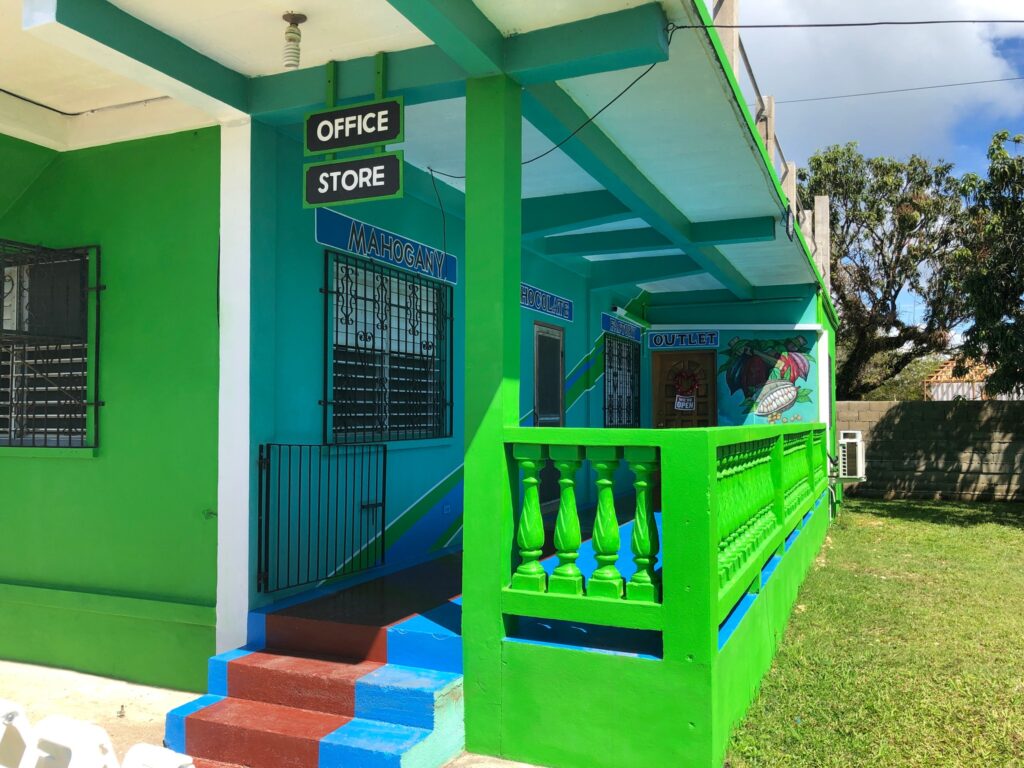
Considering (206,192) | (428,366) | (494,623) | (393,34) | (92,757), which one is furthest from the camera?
(428,366)

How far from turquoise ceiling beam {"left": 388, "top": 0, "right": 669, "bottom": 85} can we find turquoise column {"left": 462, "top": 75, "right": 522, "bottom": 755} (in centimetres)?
13

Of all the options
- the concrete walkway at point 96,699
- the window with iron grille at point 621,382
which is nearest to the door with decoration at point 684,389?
the window with iron grille at point 621,382

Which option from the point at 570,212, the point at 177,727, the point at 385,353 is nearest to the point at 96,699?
the point at 177,727

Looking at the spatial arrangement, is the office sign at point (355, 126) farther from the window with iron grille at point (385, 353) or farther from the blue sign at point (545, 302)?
the blue sign at point (545, 302)

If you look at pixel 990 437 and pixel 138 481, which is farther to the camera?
pixel 990 437

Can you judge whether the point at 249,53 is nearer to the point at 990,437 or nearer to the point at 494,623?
the point at 494,623

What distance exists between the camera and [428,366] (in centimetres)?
686

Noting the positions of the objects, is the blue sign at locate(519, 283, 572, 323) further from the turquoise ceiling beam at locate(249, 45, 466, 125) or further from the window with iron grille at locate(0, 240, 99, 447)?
the window with iron grille at locate(0, 240, 99, 447)

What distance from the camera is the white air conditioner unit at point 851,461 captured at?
1245 centimetres

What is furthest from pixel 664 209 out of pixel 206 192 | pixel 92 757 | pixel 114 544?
pixel 92 757

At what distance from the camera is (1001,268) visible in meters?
12.3

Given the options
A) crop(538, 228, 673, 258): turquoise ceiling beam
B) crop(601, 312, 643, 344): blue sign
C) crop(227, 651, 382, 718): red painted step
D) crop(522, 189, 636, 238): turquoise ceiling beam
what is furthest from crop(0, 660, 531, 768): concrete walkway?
crop(601, 312, 643, 344): blue sign

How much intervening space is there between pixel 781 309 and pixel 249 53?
9.06 m

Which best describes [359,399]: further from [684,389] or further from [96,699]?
[684,389]
